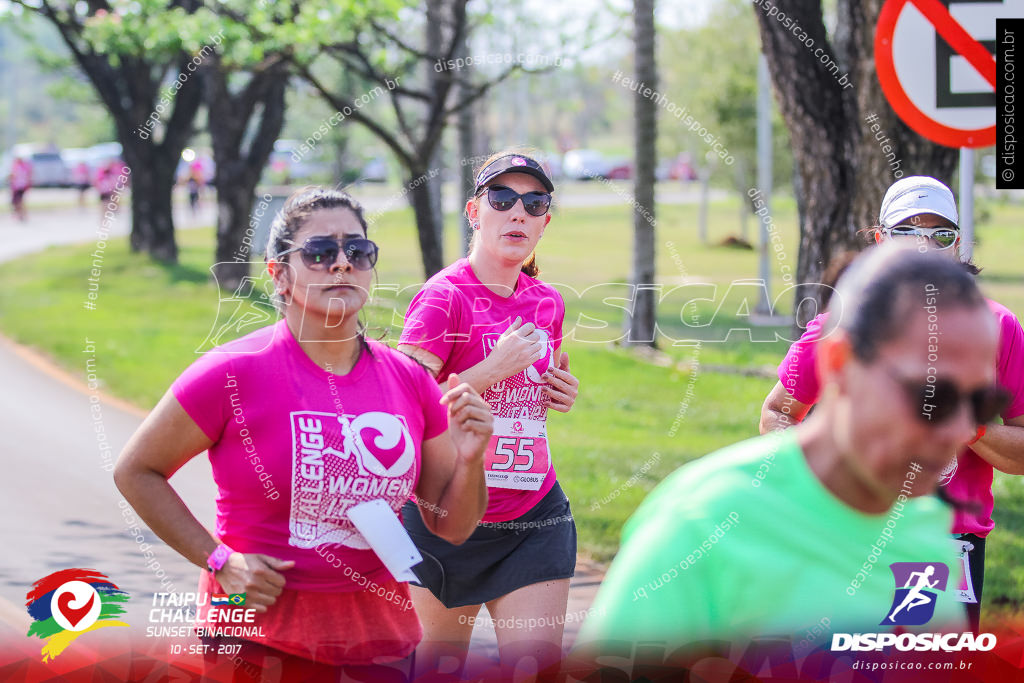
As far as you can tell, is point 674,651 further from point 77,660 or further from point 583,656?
point 77,660

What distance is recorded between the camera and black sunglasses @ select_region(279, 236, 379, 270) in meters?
2.94

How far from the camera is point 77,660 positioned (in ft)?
11.2

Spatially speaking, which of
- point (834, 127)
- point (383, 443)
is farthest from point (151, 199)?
point (383, 443)

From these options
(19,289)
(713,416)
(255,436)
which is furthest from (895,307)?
(19,289)

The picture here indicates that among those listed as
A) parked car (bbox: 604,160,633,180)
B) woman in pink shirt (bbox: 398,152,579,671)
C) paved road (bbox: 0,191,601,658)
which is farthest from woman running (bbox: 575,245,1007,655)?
parked car (bbox: 604,160,633,180)

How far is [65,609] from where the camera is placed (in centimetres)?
356

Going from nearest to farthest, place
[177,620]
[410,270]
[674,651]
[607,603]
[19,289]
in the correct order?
[607,603] → [674,651] → [177,620] → [19,289] → [410,270]

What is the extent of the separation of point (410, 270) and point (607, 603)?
62.0 feet

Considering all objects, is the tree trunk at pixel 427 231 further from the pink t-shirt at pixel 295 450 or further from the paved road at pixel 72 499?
the pink t-shirt at pixel 295 450

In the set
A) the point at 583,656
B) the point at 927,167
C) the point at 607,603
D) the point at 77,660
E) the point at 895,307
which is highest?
Result: the point at 927,167

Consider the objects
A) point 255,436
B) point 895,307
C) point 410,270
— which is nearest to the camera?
point 895,307

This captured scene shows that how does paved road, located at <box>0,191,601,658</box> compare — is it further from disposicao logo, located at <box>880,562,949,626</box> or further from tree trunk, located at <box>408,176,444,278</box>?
tree trunk, located at <box>408,176,444,278</box>

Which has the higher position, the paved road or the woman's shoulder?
the woman's shoulder

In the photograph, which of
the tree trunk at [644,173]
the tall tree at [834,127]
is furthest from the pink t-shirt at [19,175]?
the tall tree at [834,127]
